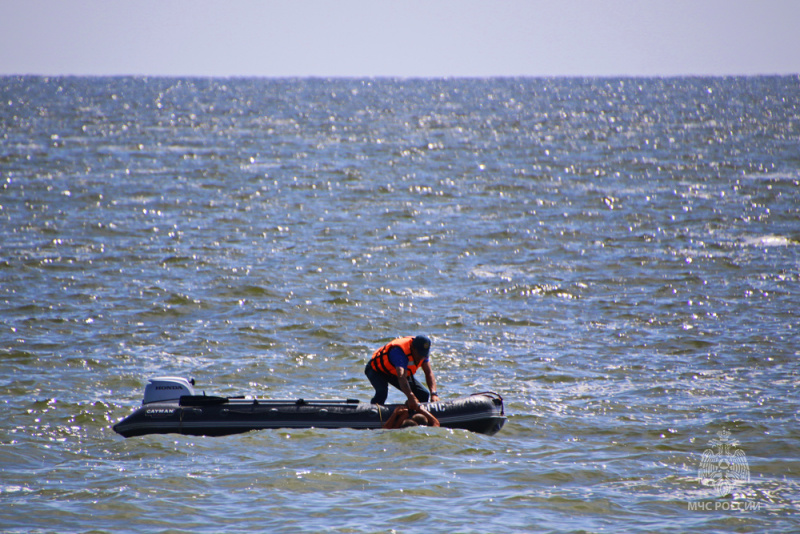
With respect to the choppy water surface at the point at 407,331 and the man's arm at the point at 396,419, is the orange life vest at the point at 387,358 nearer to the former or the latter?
the man's arm at the point at 396,419

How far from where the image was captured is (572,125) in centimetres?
5253

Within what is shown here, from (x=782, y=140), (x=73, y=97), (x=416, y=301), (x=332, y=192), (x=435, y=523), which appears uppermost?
(x=73, y=97)

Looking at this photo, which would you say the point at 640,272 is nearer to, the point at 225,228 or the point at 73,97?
the point at 225,228

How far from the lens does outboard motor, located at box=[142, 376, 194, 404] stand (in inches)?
376

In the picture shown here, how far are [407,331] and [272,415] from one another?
15.5ft

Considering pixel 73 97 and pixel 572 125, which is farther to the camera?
pixel 73 97

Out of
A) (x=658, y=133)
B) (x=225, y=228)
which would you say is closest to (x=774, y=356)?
(x=225, y=228)

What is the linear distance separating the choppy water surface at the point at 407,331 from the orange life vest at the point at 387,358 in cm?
84

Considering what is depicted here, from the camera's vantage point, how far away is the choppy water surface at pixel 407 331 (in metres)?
7.59

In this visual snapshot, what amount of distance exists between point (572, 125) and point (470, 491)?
47400 mm

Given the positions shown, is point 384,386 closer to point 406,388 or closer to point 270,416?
point 406,388

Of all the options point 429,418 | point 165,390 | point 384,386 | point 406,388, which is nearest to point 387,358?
point 384,386

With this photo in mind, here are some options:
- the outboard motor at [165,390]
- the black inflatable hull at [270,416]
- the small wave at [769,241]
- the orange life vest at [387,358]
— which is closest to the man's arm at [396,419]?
the black inflatable hull at [270,416]

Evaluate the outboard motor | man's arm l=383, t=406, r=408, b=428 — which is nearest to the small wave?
man's arm l=383, t=406, r=408, b=428
